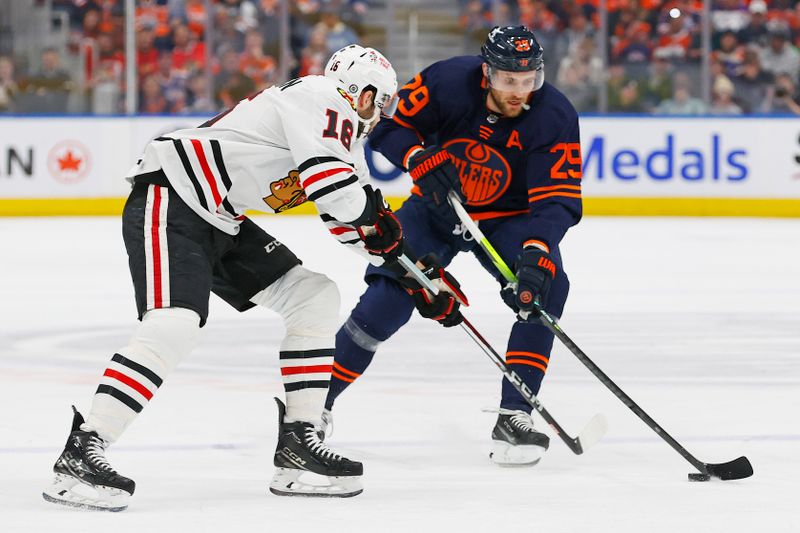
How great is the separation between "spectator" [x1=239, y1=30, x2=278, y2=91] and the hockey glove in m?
7.31

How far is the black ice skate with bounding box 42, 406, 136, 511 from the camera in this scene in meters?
2.88

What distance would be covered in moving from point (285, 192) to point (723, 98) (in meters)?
7.68

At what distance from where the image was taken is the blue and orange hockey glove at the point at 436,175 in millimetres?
3643

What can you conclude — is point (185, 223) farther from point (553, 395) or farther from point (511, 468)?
point (553, 395)

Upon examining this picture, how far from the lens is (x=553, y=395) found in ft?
14.1

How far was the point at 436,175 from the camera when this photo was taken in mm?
3646

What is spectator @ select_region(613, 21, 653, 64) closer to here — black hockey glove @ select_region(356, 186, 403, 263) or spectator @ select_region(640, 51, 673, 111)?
spectator @ select_region(640, 51, 673, 111)

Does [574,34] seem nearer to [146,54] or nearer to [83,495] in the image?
[146,54]

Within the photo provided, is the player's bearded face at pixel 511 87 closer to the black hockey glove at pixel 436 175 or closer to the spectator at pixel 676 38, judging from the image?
the black hockey glove at pixel 436 175

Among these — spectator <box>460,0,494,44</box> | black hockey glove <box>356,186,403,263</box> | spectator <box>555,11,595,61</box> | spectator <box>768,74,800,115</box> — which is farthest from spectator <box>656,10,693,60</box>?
black hockey glove <box>356,186,403,263</box>

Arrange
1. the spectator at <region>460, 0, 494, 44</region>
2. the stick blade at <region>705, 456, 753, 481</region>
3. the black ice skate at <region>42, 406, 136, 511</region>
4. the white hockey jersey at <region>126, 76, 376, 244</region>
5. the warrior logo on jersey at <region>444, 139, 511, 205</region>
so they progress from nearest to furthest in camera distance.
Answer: the black ice skate at <region>42, 406, 136, 511</region>
the white hockey jersey at <region>126, 76, 376, 244</region>
the stick blade at <region>705, 456, 753, 481</region>
the warrior logo on jersey at <region>444, 139, 511, 205</region>
the spectator at <region>460, 0, 494, 44</region>

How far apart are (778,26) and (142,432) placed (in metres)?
8.04

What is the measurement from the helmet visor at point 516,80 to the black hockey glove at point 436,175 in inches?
8.7

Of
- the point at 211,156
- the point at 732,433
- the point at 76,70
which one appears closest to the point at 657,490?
the point at 732,433
